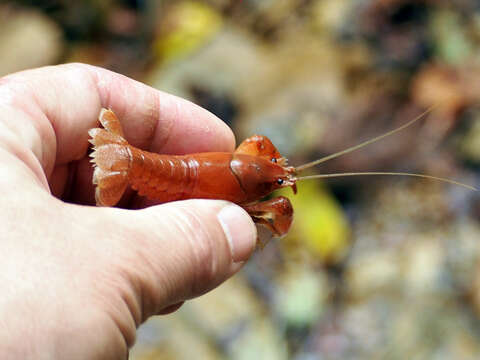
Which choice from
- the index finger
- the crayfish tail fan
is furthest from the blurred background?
the crayfish tail fan

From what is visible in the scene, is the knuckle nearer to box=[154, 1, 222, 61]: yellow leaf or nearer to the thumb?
the thumb

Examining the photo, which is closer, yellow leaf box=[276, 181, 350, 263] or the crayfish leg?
the crayfish leg

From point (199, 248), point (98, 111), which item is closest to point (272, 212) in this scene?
point (199, 248)

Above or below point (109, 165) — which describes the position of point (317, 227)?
below

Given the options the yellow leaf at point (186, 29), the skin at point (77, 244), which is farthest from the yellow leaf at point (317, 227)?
the skin at point (77, 244)

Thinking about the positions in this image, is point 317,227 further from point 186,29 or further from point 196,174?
point 196,174

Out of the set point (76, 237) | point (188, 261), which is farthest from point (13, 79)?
point (188, 261)

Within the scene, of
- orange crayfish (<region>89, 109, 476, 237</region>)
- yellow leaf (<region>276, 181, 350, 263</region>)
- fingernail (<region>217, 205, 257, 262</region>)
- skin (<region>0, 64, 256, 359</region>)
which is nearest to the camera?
skin (<region>0, 64, 256, 359</region>)
